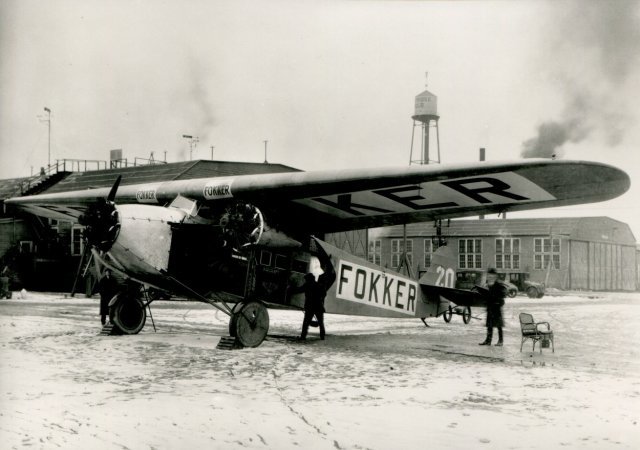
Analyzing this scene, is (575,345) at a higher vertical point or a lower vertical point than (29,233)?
lower

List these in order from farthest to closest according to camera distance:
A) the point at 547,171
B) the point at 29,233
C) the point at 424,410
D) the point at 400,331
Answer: the point at 29,233
the point at 400,331
the point at 547,171
the point at 424,410

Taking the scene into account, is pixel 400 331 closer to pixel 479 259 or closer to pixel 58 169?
pixel 58 169

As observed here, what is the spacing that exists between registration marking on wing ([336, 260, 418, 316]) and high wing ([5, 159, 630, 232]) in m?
1.05

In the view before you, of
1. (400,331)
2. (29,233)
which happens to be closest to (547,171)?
(400,331)

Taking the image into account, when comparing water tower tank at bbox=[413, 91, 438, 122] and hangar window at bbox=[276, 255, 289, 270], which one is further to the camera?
water tower tank at bbox=[413, 91, 438, 122]

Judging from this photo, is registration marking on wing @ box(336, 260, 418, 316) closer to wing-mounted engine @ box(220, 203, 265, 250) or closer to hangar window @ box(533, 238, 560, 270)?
wing-mounted engine @ box(220, 203, 265, 250)

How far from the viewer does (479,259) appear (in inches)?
2025

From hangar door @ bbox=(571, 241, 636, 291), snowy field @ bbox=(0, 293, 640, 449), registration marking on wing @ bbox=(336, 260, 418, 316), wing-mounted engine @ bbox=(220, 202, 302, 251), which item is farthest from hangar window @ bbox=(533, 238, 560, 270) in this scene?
wing-mounted engine @ bbox=(220, 202, 302, 251)

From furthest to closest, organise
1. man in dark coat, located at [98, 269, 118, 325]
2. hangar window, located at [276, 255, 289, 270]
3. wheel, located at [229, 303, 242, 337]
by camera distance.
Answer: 1. man in dark coat, located at [98, 269, 118, 325]
2. hangar window, located at [276, 255, 289, 270]
3. wheel, located at [229, 303, 242, 337]

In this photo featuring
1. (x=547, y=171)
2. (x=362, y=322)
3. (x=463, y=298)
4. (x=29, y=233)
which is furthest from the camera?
(x=29, y=233)

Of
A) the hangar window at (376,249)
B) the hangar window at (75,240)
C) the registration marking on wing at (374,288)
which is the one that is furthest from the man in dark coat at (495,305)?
the hangar window at (376,249)

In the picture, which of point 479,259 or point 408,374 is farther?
point 479,259

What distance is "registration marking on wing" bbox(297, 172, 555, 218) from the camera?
862cm

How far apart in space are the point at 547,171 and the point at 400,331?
771cm
